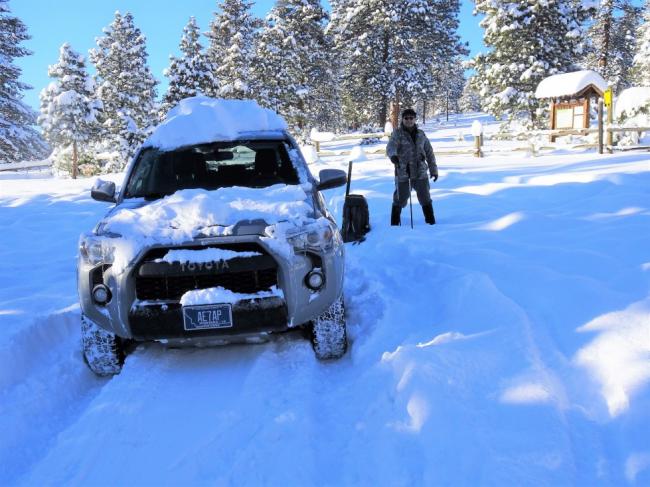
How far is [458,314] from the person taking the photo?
4.00 metres

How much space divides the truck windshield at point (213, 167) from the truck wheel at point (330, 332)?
1388 millimetres

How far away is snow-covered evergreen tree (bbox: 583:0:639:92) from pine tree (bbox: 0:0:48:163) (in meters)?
43.2

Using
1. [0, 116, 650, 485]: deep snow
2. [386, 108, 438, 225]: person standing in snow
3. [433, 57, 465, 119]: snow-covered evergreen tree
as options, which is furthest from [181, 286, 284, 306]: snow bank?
[433, 57, 465, 119]: snow-covered evergreen tree

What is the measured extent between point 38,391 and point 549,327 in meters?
3.54

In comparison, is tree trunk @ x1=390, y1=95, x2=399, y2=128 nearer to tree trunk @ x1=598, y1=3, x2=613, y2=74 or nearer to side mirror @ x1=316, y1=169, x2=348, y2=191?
tree trunk @ x1=598, y1=3, x2=613, y2=74

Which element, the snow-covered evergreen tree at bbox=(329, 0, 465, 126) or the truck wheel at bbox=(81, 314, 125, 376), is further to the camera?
the snow-covered evergreen tree at bbox=(329, 0, 465, 126)

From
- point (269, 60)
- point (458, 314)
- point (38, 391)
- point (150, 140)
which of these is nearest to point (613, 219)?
point (458, 314)

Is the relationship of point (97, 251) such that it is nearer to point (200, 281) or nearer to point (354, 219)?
point (200, 281)

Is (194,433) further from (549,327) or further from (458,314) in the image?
(549,327)

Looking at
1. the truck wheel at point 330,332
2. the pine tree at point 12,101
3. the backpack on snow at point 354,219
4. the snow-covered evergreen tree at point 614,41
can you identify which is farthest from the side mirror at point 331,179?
the snow-covered evergreen tree at point 614,41

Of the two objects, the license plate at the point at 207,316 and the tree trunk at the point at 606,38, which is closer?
the license plate at the point at 207,316

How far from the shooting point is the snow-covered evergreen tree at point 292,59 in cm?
3656

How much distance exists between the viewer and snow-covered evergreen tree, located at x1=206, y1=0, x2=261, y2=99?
3581 cm

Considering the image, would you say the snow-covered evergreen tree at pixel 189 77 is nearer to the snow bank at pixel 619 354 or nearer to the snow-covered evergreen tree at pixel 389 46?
the snow-covered evergreen tree at pixel 389 46
